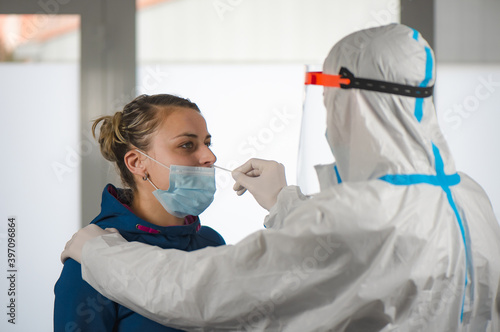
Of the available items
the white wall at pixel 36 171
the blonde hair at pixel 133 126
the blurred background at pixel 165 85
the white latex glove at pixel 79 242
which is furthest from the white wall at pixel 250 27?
the white latex glove at pixel 79 242

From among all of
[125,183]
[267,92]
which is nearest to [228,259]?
[125,183]

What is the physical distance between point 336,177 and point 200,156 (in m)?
0.47

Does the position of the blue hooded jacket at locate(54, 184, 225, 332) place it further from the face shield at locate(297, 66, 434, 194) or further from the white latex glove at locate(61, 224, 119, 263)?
the face shield at locate(297, 66, 434, 194)

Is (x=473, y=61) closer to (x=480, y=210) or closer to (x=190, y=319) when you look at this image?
(x=480, y=210)

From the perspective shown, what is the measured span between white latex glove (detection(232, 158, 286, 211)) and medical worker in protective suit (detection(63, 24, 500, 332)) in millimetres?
286

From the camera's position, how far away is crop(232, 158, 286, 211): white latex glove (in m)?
1.31

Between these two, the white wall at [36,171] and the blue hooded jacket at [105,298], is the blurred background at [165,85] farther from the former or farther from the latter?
the blue hooded jacket at [105,298]

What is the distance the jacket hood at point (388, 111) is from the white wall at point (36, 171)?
1.80 m

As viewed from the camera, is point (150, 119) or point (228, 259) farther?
point (150, 119)

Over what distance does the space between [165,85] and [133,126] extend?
1066 millimetres

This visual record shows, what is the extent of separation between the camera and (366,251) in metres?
0.93

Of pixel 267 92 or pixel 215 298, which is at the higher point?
pixel 267 92

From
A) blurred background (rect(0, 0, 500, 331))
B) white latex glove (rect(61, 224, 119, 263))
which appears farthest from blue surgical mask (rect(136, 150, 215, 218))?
blurred background (rect(0, 0, 500, 331))

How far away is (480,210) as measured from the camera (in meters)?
1.04
